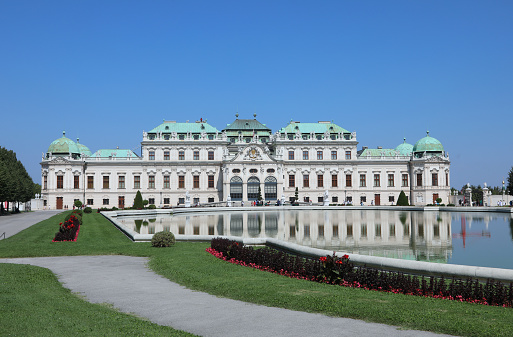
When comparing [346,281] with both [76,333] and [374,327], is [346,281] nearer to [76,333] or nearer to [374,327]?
[374,327]

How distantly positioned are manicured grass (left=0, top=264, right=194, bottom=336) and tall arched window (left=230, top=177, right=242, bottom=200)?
69.4 m

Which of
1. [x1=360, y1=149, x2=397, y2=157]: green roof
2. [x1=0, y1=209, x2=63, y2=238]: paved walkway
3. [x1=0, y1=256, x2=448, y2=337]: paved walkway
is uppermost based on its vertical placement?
[x1=360, y1=149, x2=397, y2=157]: green roof

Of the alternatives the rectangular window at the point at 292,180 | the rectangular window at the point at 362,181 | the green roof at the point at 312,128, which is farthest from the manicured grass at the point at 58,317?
the rectangular window at the point at 362,181

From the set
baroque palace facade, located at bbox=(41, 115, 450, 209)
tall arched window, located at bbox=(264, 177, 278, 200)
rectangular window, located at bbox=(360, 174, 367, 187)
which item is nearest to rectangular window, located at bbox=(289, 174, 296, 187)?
baroque palace facade, located at bbox=(41, 115, 450, 209)

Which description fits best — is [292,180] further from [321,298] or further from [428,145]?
[321,298]

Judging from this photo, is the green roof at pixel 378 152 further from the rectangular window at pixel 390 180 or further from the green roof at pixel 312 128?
the green roof at pixel 312 128

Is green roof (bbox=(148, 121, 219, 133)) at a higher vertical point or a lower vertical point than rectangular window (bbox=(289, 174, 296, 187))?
Result: higher

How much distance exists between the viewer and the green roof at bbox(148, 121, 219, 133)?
279ft

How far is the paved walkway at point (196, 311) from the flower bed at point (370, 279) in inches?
122

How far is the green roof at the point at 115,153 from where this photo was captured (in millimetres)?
86031

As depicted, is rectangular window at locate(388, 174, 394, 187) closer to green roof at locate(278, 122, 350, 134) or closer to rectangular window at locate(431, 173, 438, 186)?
rectangular window at locate(431, 173, 438, 186)

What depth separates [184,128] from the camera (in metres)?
85.9

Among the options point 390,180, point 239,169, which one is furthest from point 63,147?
point 390,180

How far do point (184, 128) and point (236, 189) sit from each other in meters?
14.7
